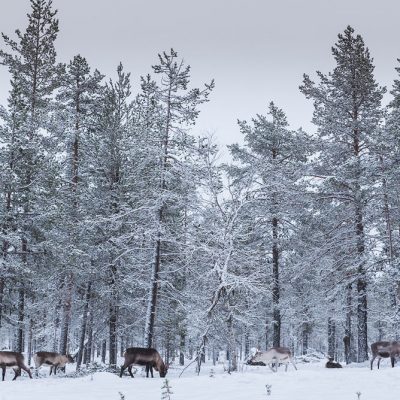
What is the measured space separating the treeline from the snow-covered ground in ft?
15.3

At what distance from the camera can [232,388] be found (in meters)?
11.6

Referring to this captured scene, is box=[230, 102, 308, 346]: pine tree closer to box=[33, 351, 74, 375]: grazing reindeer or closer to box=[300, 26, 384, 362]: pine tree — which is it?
box=[300, 26, 384, 362]: pine tree

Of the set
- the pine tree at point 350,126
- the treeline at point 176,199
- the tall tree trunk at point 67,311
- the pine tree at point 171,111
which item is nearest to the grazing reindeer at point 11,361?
the treeline at point 176,199

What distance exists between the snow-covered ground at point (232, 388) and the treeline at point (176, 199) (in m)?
4.67

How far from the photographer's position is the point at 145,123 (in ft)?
72.3

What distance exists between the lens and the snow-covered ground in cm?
1018

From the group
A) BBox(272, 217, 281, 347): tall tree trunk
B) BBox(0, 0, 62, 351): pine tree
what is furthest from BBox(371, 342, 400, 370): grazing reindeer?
BBox(0, 0, 62, 351): pine tree

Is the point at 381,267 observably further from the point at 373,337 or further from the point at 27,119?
the point at 373,337

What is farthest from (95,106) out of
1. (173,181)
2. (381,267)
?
(381,267)

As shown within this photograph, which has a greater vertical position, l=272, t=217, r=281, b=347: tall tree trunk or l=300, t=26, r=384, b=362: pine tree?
l=300, t=26, r=384, b=362: pine tree

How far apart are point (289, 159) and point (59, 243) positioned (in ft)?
46.5

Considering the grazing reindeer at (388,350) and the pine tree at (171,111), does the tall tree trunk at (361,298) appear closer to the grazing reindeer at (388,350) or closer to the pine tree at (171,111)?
the grazing reindeer at (388,350)

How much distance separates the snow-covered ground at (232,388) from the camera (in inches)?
401

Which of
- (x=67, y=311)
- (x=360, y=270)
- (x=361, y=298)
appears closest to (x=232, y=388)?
(x=361, y=298)
